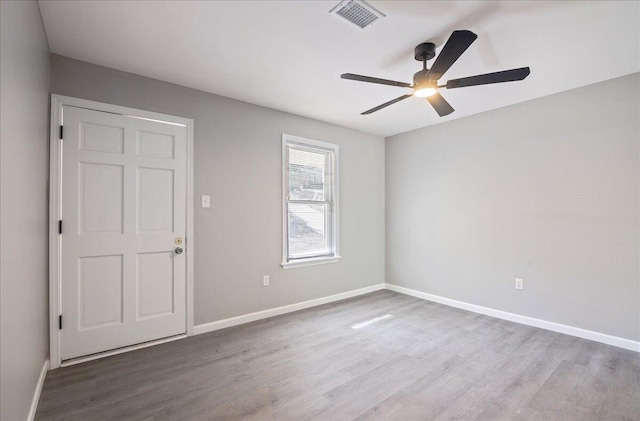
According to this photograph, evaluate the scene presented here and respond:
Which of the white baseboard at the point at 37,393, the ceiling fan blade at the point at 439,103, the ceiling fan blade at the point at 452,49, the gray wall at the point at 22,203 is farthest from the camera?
the ceiling fan blade at the point at 439,103

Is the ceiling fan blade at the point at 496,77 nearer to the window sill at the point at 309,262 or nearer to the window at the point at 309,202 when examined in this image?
the window at the point at 309,202

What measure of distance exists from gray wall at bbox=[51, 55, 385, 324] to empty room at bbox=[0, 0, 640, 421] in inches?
0.9

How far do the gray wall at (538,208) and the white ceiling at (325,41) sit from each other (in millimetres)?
457

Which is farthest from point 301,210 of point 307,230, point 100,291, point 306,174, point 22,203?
point 22,203

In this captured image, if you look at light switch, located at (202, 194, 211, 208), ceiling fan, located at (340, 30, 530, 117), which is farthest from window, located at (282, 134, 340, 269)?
ceiling fan, located at (340, 30, 530, 117)

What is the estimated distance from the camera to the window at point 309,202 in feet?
12.5

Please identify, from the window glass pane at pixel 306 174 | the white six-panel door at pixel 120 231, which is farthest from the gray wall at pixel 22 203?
the window glass pane at pixel 306 174

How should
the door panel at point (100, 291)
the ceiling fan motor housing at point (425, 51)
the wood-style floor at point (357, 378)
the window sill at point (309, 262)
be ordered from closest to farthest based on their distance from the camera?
the wood-style floor at point (357, 378), the ceiling fan motor housing at point (425, 51), the door panel at point (100, 291), the window sill at point (309, 262)

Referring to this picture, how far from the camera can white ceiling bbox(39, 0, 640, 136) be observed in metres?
1.90

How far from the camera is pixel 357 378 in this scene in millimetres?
2264

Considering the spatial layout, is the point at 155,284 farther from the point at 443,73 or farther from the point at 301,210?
the point at 443,73

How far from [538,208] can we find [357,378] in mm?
2713

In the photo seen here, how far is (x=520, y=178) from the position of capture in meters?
3.43

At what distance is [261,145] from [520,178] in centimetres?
305
